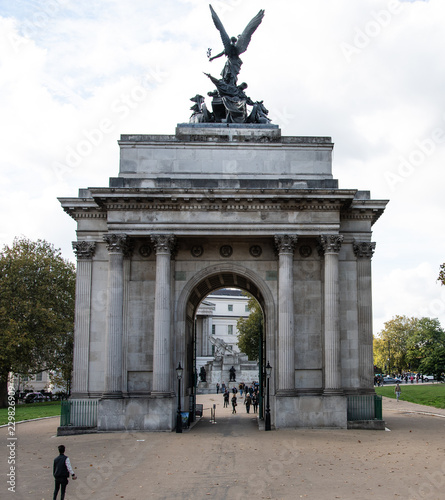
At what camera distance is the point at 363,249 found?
1373 inches

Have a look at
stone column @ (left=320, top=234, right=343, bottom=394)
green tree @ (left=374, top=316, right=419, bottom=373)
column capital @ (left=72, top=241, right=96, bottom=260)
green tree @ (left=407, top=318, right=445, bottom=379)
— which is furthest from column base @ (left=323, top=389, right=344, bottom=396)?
green tree @ (left=374, top=316, right=419, bottom=373)

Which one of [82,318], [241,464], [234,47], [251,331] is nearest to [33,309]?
[82,318]

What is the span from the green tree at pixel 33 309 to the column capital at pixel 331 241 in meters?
29.9

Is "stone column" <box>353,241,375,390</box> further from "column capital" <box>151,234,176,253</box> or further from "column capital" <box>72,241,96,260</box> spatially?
"column capital" <box>72,241,96,260</box>

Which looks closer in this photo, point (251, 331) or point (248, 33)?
point (248, 33)

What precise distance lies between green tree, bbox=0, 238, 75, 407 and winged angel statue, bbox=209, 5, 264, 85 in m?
27.7

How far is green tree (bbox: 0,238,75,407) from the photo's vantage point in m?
53.5

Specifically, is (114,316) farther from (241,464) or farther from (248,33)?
(248,33)

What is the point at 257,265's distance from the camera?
34.6 m

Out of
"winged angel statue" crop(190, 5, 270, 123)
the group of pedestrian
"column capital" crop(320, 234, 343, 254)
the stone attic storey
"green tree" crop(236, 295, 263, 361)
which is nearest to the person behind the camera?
the stone attic storey

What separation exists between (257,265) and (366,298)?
244 inches

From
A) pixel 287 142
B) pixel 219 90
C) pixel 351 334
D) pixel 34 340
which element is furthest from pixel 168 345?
pixel 34 340

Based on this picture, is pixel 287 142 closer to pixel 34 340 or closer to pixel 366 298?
pixel 366 298

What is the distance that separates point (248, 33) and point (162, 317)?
18082mm
